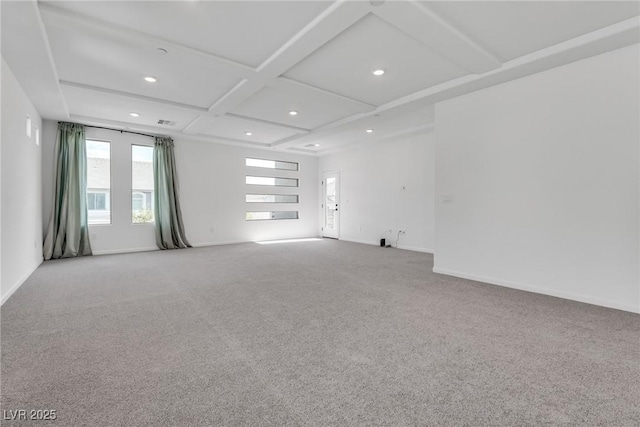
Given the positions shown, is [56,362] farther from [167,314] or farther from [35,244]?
[35,244]

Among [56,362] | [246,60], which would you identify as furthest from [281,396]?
[246,60]

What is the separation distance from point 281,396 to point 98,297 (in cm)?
296

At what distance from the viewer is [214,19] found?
2.82 m

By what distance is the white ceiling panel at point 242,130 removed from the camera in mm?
6188

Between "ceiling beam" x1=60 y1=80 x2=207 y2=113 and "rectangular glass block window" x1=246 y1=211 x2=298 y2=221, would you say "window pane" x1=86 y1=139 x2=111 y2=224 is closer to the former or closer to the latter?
"ceiling beam" x1=60 y1=80 x2=207 y2=113

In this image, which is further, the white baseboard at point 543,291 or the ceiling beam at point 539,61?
Answer: the white baseboard at point 543,291

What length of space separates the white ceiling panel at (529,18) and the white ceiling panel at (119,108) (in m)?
4.65

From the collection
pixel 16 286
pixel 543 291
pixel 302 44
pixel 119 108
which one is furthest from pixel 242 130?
pixel 543 291

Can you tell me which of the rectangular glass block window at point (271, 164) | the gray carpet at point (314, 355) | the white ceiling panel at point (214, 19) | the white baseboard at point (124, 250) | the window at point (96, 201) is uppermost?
the white ceiling panel at point (214, 19)

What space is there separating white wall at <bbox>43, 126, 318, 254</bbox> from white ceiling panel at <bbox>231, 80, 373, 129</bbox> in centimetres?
264

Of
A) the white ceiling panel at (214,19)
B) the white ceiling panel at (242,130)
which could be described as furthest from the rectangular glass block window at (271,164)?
the white ceiling panel at (214,19)

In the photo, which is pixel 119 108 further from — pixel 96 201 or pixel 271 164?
pixel 271 164

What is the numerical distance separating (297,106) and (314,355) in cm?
431

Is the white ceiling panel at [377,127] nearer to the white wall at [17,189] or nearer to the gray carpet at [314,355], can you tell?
the gray carpet at [314,355]
